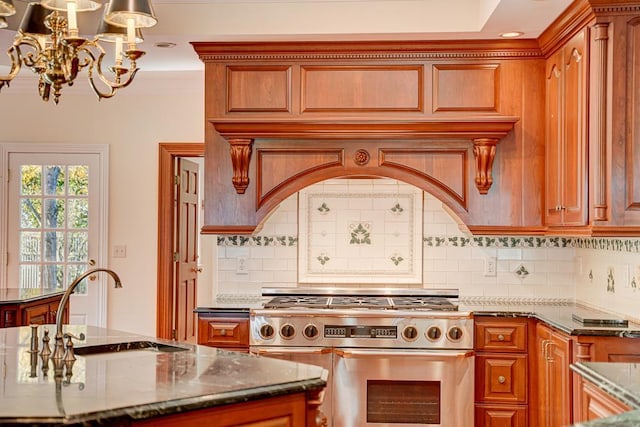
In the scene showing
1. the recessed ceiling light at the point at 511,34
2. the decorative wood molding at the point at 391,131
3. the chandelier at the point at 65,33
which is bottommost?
the decorative wood molding at the point at 391,131

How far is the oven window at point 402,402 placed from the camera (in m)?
4.18

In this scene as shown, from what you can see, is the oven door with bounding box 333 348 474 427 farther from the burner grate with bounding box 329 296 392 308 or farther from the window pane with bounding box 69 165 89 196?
the window pane with bounding box 69 165 89 196

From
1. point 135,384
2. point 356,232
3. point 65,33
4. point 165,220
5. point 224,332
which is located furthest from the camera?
point 165,220

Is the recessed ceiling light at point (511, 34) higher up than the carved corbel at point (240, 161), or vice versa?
the recessed ceiling light at point (511, 34)

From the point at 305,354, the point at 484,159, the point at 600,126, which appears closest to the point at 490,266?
the point at 484,159

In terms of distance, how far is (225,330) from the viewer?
4273 millimetres

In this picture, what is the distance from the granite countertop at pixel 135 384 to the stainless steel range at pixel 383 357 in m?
1.44

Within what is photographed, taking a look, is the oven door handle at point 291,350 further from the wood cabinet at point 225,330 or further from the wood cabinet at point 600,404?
the wood cabinet at point 600,404

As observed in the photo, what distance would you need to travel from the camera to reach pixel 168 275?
6.07m

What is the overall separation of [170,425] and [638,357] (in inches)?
92.4

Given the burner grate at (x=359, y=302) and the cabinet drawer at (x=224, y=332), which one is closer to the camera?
the cabinet drawer at (x=224, y=332)

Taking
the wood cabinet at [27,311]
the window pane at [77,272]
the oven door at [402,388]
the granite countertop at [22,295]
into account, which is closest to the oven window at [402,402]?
the oven door at [402,388]

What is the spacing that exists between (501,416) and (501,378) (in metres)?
0.22

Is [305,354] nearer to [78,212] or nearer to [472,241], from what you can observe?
[472,241]
